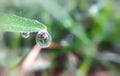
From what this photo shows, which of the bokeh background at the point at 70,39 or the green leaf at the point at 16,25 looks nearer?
the green leaf at the point at 16,25

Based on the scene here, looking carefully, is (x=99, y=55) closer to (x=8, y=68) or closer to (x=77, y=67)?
(x=77, y=67)

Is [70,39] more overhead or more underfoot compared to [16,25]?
more underfoot

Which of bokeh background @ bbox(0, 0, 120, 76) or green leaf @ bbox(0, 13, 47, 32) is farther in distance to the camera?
bokeh background @ bbox(0, 0, 120, 76)

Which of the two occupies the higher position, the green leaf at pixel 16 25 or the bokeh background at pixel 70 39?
the green leaf at pixel 16 25

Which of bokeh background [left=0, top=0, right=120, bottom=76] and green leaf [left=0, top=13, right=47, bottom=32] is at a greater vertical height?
green leaf [left=0, top=13, right=47, bottom=32]

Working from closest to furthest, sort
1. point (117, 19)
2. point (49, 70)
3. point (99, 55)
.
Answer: point (49, 70)
point (99, 55)
point (117, 19)

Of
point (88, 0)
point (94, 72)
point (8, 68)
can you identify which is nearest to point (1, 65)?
point (8, 68)

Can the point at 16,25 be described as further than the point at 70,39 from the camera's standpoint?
No

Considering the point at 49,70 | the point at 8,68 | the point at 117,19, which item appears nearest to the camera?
the point at 8,68
